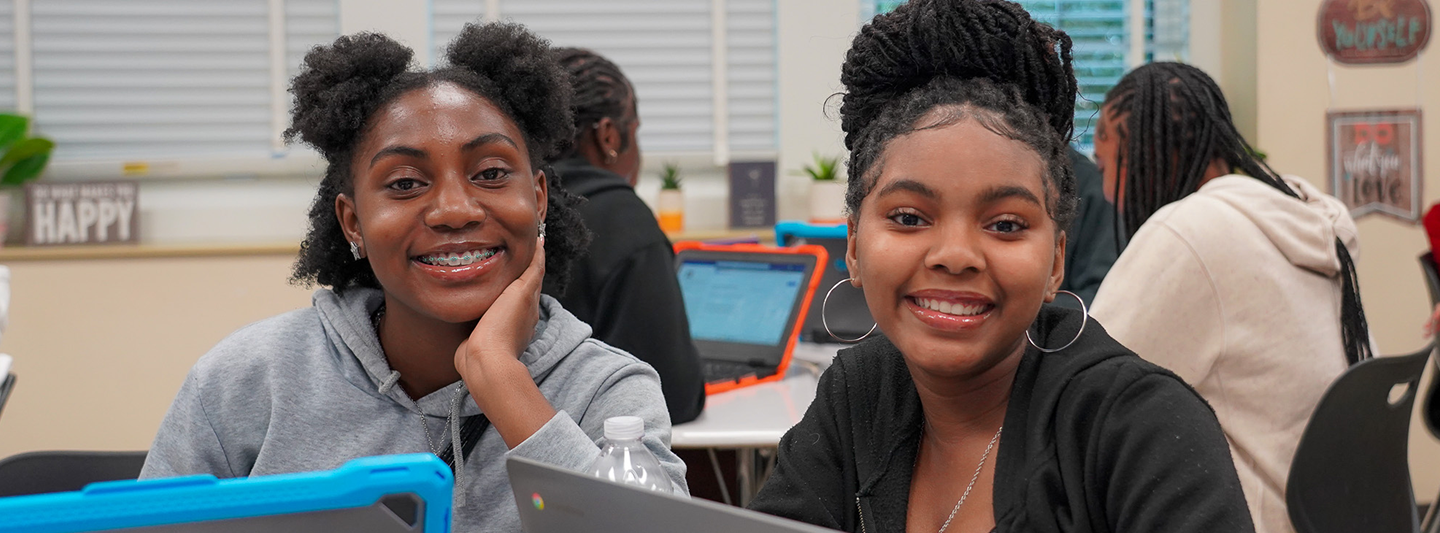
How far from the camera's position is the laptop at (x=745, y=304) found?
233 centimetres

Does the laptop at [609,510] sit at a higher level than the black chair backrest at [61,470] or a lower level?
higher

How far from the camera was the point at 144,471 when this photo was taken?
4.00 feet

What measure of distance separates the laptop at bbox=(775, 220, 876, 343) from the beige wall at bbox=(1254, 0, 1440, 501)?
1.95m

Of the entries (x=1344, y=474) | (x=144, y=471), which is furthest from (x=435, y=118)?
(x=1344, y=474)

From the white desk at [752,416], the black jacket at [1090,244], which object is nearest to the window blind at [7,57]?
the white desk at [752,416]

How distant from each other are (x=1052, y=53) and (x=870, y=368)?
379mm

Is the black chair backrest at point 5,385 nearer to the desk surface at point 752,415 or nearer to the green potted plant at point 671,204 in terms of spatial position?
the desk surface at point 752,415

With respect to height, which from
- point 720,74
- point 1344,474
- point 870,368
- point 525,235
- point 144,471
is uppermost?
point 720,74

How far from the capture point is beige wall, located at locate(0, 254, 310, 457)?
3.62 m

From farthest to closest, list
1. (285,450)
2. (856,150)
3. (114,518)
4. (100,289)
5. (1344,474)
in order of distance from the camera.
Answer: (100,289) < (1344,474) < (285,450) < (856,150) < (114,518)

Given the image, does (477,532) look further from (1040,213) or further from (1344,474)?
(1344,474)

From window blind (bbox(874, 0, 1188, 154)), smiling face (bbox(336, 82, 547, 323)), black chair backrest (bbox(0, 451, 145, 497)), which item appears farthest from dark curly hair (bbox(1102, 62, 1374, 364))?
window blind (bbox(874, 0, 1188, 154))

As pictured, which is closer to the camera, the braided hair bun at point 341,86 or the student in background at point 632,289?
the braided hair bun at point 341,86

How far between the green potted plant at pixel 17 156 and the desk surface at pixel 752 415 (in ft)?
9.12
